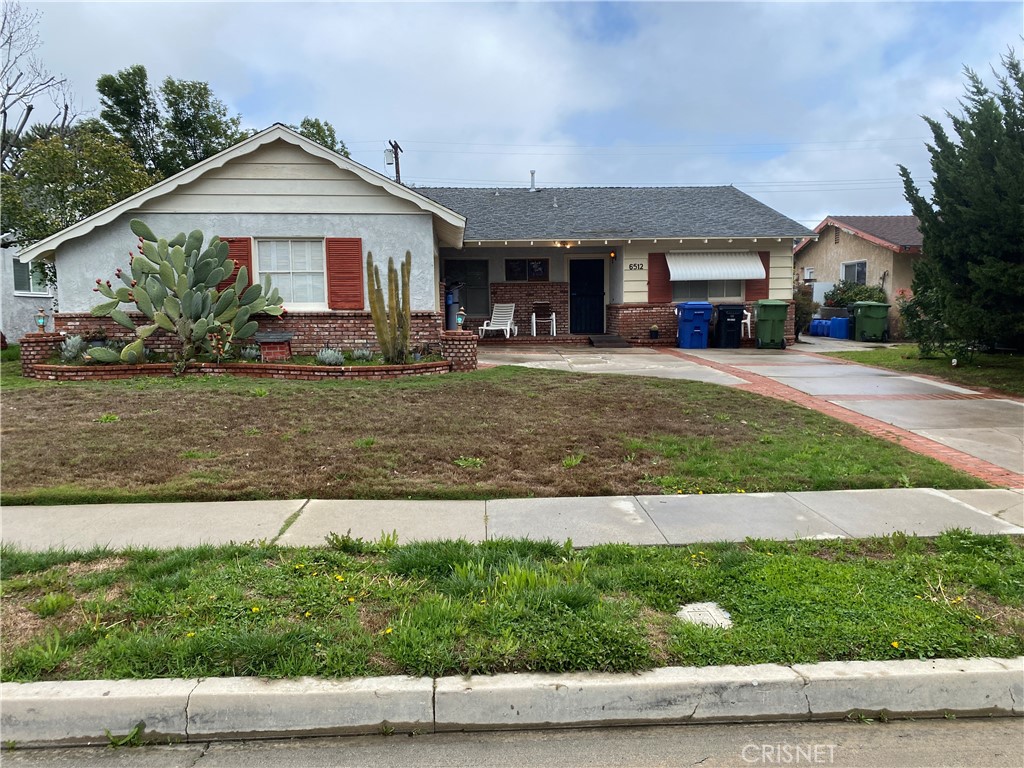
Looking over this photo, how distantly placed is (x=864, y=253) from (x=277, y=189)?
71.6 ft

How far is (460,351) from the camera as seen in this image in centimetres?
1268

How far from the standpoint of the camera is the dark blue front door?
21516 millimetres

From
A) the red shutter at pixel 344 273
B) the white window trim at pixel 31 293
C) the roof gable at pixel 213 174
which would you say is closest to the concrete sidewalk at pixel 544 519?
the red shutter at pixel 344 273

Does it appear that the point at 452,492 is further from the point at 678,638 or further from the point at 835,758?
the point at 835,758

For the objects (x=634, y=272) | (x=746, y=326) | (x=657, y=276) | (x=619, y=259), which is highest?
(x=619, y=259)

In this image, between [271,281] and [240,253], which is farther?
[271,281]

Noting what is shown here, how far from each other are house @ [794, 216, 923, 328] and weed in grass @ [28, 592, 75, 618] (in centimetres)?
2344

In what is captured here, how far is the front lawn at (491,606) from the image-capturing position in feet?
10.9

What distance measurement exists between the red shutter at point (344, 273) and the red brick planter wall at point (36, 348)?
510 centimetres

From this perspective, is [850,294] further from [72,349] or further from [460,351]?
[72,349]

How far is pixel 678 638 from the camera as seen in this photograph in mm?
3471

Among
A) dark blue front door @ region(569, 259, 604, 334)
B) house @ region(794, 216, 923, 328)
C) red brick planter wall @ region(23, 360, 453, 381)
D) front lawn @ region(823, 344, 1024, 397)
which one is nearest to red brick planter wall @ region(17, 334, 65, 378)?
red brick planter wall @ region(23, 360, 453, 381)

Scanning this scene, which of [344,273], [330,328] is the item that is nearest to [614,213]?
[344,273]

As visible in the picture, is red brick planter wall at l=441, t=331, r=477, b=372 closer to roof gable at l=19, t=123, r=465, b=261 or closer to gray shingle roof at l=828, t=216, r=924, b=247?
roof gable at l=19, t=123, r=465, b=261
